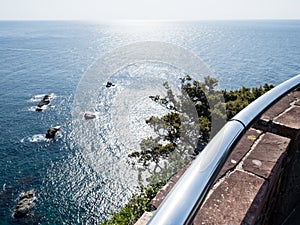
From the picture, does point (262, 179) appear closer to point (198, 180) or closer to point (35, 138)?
point (198, 180)

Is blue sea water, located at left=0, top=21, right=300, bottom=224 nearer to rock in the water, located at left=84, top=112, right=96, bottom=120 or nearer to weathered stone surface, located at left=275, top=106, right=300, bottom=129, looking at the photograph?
rock in the water, located at left=84, top=112, right=96, bottom=120

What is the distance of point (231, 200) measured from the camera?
1.29 metres

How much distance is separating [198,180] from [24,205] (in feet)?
67.7

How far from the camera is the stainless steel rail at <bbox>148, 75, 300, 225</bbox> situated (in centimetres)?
73

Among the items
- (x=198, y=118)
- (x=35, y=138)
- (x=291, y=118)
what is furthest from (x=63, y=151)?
(x=291, y=118)

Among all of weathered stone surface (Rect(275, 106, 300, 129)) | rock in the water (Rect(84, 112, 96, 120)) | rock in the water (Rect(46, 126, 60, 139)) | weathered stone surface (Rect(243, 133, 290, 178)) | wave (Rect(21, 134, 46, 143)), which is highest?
weathered stone surface (Rect(275, 106, 300, 129))

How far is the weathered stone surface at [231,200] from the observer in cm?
117

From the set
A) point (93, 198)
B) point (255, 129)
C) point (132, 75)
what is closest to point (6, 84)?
point (132, 75)

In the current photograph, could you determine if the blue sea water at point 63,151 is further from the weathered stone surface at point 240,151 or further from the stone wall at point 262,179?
the weathered stone surface at point 240,151

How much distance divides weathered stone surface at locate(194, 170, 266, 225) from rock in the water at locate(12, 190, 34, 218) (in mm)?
19775

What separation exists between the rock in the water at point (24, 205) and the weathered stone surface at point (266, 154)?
19.7m

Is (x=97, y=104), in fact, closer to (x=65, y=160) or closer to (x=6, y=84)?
(x=65, y=160)

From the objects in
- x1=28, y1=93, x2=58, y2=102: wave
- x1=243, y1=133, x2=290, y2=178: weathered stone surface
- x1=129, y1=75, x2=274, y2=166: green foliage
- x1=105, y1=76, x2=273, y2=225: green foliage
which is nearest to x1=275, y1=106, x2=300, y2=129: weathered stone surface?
x1=243, y1=133, x2=290, y2=178: weathered stone surface

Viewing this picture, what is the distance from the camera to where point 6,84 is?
43250 mm
